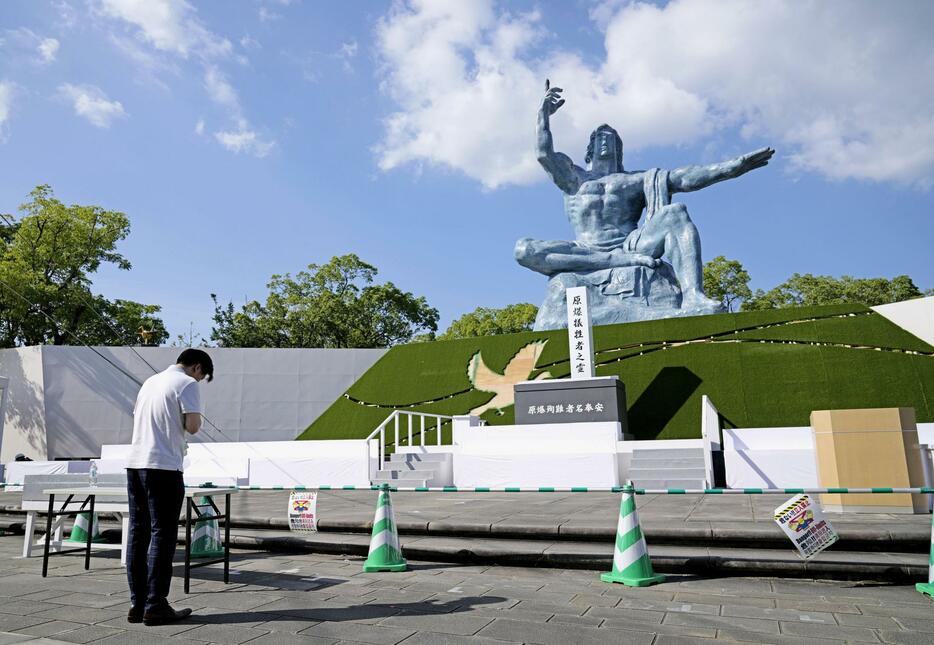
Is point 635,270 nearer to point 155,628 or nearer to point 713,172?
point 713,172

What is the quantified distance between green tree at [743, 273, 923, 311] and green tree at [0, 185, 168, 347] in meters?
32.0

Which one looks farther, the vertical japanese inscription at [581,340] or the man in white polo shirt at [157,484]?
the vertical japanese inscription at [581,340]

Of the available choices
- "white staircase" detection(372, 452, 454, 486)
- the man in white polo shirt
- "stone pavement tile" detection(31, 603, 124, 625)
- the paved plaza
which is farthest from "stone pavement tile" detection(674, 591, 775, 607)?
"white staircase" detection(372, 452, 454, 486)

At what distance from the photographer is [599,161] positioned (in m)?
23.1

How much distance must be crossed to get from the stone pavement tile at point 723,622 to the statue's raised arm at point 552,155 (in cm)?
2071

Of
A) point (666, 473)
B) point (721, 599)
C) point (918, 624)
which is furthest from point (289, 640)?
point (666, 473)

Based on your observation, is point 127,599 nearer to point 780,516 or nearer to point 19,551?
point 19,551

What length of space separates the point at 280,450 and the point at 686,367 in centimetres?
1014

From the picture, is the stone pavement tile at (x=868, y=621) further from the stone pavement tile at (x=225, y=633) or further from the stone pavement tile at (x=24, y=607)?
the stone pavement tile at (x=24, y=607)

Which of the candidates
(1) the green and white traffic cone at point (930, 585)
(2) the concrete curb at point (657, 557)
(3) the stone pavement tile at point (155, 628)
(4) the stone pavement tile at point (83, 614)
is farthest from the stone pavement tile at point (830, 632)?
(4) the stone pavement tile at point (83, 614)

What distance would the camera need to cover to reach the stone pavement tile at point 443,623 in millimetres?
3092

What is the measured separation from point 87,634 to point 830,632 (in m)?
3.56

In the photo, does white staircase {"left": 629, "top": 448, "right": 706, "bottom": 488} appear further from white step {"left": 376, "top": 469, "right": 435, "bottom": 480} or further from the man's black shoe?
the man's black shoe

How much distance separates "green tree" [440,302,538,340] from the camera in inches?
1543
